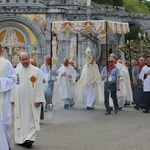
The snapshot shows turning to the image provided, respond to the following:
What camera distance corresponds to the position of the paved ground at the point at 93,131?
36.1ft

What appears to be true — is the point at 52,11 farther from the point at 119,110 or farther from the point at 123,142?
the point at 123,142

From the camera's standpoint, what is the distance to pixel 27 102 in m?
11.2

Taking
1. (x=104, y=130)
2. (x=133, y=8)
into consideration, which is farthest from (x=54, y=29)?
(x=133, y=8)

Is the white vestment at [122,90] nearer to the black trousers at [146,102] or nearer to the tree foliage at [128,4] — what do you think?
the black trousers at [146,102]

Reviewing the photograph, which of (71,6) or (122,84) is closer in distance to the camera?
(122,84)

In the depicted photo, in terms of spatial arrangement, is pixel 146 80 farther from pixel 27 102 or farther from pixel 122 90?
pixel 27 102

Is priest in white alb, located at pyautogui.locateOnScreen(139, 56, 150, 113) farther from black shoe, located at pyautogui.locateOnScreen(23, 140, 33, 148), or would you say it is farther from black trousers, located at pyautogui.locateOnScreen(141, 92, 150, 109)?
black shoe, located at pyautogui.locateOnScreen(23, 140, 33, 148)

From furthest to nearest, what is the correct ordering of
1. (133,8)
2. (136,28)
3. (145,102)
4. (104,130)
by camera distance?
(133,8) → (136,28) → (145,102) → (104,130)

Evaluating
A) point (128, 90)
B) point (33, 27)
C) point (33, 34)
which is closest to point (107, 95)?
point (128, 90)

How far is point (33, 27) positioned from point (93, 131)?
35.2 meters

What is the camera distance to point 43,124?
14.7m

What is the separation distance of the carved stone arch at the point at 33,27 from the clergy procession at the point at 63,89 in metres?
26.8

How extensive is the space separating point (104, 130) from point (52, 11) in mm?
35965

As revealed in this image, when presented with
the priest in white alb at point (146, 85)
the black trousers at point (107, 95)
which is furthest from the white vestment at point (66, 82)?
the priest in white alb at point (146, 85)
